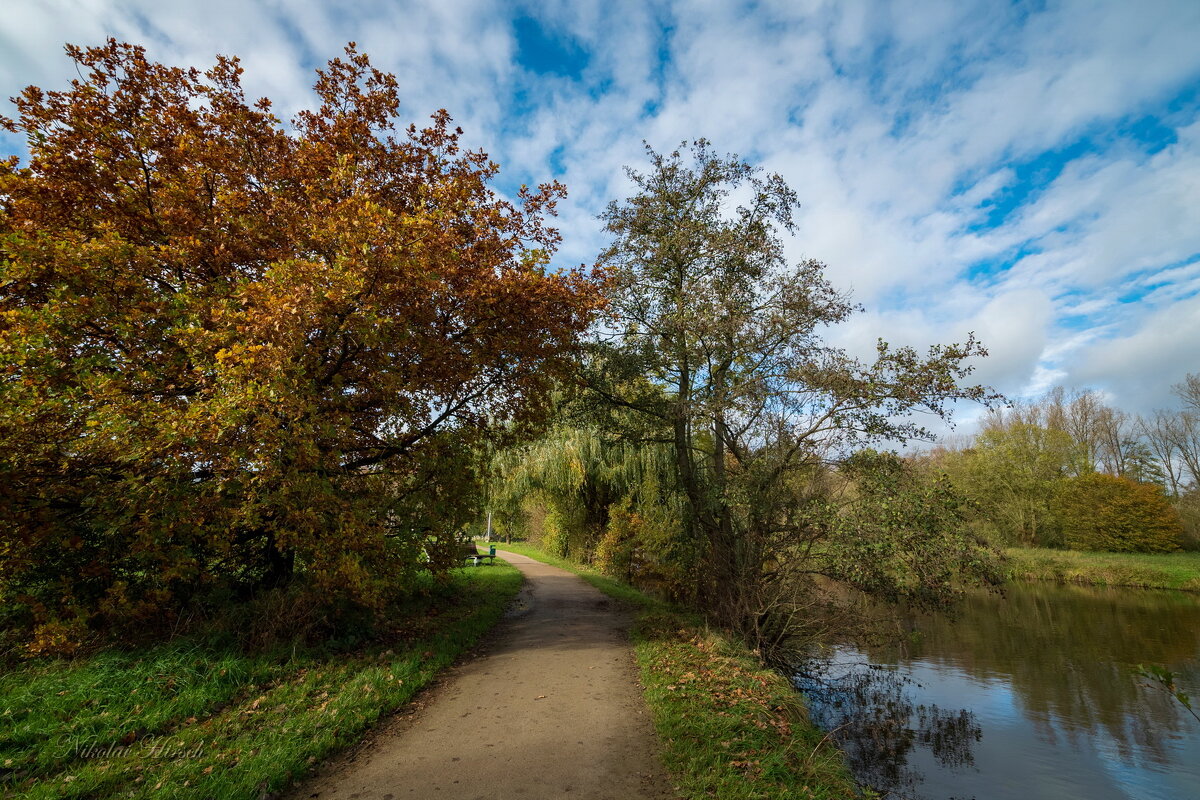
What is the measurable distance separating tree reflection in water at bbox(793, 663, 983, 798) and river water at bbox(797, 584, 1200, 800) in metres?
0.02

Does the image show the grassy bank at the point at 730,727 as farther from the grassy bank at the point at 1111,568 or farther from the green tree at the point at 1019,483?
the green tree at the point at 1019,483

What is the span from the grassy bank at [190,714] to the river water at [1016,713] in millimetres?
5954

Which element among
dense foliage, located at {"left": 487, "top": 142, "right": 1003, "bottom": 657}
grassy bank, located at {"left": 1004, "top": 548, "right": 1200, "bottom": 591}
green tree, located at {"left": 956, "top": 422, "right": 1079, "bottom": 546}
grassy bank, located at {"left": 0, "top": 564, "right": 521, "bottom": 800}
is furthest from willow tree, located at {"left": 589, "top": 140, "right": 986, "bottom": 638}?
green tree, located at {"left": 956, "top": 422, "right": 1079, "bottom": 546}

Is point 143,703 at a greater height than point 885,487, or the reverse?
point 885,487

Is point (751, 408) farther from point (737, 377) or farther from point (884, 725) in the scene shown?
point (884, 725)

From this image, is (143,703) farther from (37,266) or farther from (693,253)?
(693,253)

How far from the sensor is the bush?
94.1 ft

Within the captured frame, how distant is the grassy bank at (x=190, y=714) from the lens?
13.1ft

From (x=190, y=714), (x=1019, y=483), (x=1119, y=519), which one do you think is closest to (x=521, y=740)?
(x=190, y=714)

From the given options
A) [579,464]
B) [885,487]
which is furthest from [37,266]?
[579,464]

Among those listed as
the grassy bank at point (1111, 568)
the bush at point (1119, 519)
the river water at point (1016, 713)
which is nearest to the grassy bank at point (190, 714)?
the river water at point (1016, 713)

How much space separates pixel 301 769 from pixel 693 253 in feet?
32.2

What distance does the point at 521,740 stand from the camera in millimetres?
4984

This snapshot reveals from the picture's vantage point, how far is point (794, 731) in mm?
5543
